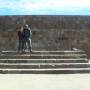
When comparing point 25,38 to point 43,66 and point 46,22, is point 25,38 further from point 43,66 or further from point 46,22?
point 46,22

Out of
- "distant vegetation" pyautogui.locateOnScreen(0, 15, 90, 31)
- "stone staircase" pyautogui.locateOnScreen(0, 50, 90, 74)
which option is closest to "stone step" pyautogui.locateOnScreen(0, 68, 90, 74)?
"stone staircase" pyautogui.locateOnScreen(0, 50, 90, 74)

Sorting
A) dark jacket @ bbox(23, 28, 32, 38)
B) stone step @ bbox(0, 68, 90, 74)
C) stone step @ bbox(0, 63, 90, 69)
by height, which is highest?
dark jacket @ bbox(23, 28, 32, 38)

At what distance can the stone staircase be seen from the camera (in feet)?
57.5

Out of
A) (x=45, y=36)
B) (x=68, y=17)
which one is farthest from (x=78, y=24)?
(x=45, y=36)
